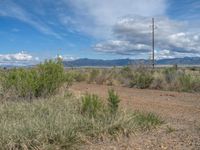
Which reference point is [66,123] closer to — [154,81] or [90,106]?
[90,106]

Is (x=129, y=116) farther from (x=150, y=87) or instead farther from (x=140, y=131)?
(x=150, y=87)

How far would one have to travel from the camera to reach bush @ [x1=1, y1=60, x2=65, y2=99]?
14.2m

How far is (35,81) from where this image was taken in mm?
14484

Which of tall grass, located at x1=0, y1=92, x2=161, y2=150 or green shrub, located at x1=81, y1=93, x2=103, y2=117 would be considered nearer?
tall grass, located at x1=0, y1=92, x2=161, y2=150

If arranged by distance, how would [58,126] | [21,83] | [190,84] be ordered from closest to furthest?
[58,126] < [21,83] < [190,84]

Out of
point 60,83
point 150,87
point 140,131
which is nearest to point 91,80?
point 150,87

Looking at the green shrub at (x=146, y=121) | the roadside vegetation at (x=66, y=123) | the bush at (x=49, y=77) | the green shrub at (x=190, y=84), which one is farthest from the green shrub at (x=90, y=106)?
the green shrub at (x=190, y=84)

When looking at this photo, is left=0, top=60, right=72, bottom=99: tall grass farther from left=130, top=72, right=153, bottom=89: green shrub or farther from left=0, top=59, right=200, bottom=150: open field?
left=130, top=72, right=153, bottom=89: green shrub

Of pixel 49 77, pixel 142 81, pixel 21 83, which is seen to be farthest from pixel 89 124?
pixel 142 81

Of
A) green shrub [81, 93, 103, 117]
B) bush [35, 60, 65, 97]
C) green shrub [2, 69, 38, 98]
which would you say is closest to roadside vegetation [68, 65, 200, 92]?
bush [35, 60, 65, 97]

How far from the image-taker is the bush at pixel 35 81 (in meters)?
14.2

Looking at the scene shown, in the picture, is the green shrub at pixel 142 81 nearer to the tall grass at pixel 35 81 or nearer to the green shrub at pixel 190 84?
the green shrub at pixel 190 84

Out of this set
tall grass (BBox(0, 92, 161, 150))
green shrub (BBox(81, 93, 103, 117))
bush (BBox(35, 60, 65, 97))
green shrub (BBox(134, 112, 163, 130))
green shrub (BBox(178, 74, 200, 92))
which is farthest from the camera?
green shrub (BBox(178, 74, 200, 92))

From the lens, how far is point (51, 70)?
15.5 meters
